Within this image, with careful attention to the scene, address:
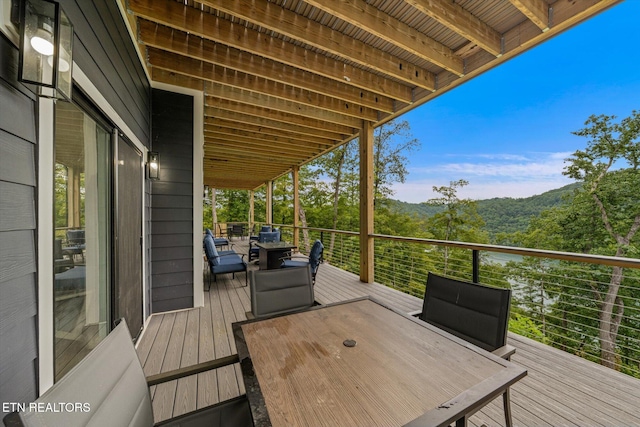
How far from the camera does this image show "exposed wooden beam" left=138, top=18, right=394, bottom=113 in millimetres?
2658

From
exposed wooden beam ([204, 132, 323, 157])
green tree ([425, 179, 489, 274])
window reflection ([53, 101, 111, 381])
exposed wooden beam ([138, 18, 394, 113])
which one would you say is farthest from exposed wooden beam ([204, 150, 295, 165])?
green tree ([425, 179, 489, 274])

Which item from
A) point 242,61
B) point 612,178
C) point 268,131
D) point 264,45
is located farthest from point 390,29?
point 612,178

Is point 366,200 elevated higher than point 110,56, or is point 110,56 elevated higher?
point 110,56

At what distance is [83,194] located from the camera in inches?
59.6

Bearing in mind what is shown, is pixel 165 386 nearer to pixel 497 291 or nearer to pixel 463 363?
pixel 463 363

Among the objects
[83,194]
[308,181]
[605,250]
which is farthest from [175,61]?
[605,250]

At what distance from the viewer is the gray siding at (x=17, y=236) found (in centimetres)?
81

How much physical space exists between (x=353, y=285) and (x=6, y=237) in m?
4.19

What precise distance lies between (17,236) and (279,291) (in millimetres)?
1330

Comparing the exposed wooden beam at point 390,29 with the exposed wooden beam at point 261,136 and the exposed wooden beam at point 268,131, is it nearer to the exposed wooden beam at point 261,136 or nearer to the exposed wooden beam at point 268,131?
the exposed wooden beam at point 268,131

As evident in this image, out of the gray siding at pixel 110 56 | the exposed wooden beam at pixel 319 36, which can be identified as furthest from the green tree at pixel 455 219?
the gray siding at pixel 110 56

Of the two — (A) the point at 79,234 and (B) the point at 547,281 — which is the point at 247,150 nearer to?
(A) the point at 79,234

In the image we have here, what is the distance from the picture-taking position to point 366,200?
4.60 meters

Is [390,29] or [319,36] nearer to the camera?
[390,29]
